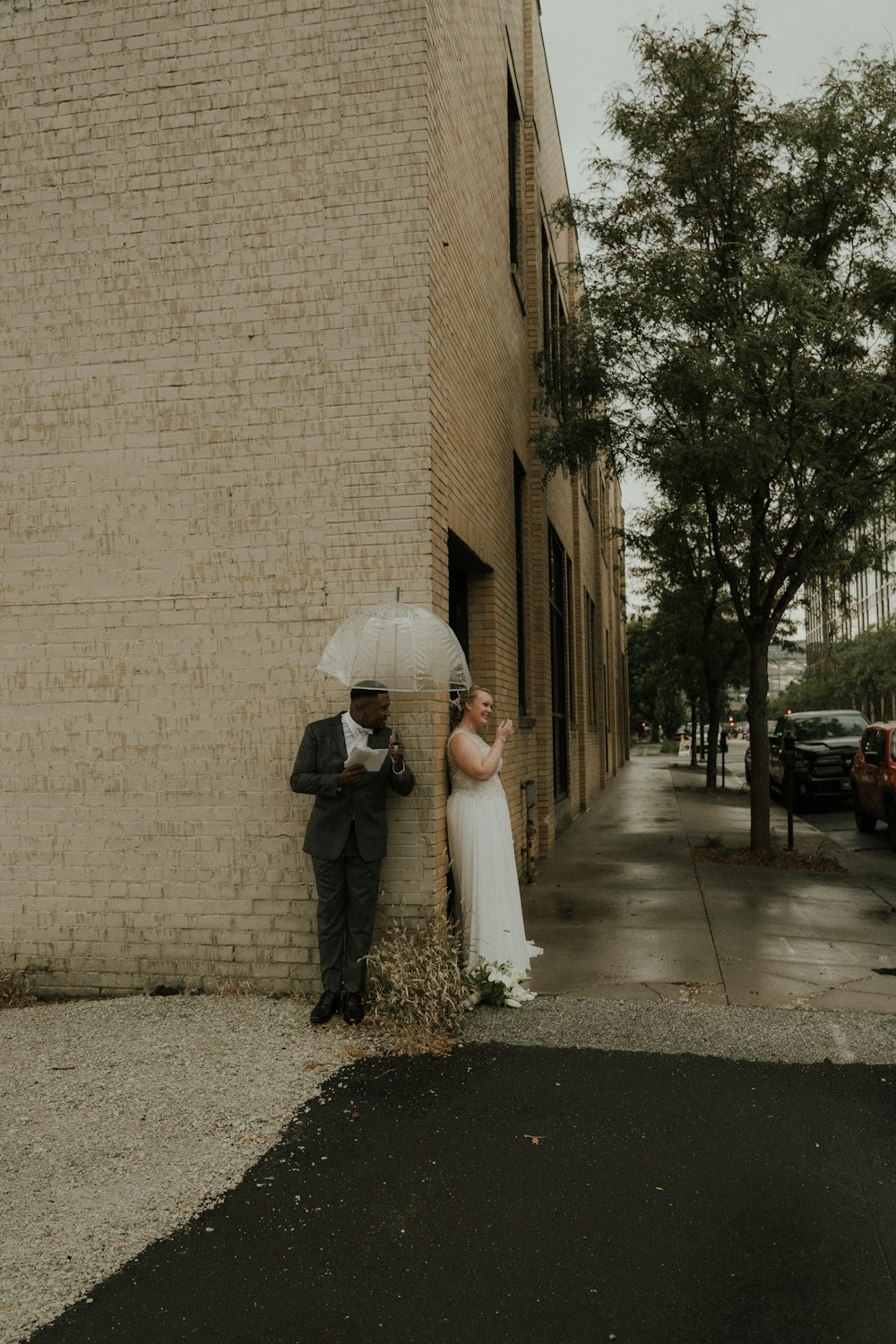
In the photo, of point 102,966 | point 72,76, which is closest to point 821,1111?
point 102,966

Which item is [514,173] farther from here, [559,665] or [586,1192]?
[586,1192]

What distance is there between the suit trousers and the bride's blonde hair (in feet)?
4.09

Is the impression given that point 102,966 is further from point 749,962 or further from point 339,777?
point 749,962

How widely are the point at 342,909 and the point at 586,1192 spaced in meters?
2.56

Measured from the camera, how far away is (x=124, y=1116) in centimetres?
471

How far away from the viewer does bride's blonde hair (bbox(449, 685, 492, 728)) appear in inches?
271

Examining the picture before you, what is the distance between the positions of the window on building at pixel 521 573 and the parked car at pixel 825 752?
9016 millimetres

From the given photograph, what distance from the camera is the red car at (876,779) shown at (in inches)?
563

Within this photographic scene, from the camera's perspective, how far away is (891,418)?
11070 millimetres

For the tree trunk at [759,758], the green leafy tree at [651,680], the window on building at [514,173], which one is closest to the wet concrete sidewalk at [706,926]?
the tree trunk at [759,758]

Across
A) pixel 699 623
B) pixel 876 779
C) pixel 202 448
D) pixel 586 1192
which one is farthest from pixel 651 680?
pixel 586 1192

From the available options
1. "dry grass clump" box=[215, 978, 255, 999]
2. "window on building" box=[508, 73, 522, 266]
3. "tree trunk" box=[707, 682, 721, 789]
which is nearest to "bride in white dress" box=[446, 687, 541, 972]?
"dry grass clump" box=[215, 978, 255, 999]

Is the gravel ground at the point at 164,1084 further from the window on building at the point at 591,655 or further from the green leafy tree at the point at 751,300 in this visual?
the window on building at the point at 591,655

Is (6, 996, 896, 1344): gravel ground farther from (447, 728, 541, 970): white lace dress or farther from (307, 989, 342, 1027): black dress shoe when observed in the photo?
(447, 728, 541, 970): white lace dress
